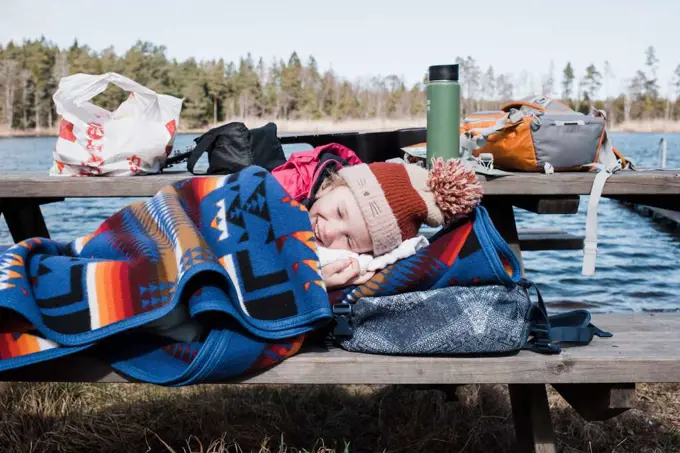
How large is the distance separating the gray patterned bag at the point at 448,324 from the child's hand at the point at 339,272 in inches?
2.3

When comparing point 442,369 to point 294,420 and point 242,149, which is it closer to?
point 294,420

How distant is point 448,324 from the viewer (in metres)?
1.76

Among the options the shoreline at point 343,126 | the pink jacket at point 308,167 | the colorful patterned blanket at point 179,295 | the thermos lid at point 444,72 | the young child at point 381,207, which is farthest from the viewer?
the shoreline at point 343,126

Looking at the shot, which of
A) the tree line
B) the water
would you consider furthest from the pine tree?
the water

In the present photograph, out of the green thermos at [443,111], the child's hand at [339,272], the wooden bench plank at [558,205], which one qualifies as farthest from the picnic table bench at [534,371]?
the green thermos at [443,111]

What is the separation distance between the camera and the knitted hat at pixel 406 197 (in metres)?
1.86

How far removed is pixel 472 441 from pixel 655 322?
88 centimetres

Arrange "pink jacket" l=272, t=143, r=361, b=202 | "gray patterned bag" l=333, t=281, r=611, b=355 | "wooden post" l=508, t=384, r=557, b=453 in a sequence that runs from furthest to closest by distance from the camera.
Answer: "wooden post" l=508, t=384, r=557, b=453 → "pink jacket" l=272, t=143, r=361, b=202 → "gray patterned bag" l=333, t=281, r=611, b=355

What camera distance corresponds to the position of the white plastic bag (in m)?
3.04

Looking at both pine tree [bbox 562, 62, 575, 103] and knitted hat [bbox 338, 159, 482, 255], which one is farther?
pine tree [bbox 562, 62, 575, 103]

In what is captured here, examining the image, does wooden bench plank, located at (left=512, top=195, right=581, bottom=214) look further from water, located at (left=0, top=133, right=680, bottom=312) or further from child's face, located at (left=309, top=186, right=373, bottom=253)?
water, located at (left=0, top=133, right=680, bottom=312)

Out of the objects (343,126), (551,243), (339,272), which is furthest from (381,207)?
A: (343,126)

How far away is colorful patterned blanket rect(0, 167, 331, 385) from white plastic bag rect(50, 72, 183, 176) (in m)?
1.24

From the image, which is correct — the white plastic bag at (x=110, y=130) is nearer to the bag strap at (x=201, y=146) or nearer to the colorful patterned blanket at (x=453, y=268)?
the bag strap at (x=201, y=146)
